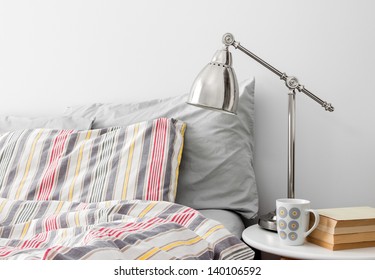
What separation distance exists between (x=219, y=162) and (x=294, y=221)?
454 millimetres

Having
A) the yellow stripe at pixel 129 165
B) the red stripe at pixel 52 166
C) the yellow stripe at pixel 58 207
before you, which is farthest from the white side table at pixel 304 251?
the red stripe at pixel 52 166

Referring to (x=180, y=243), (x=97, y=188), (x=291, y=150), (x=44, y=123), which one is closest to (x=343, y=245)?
(x=291, y=150)

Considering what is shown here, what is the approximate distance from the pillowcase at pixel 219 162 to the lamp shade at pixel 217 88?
0.28m

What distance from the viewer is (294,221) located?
1285 millimetres

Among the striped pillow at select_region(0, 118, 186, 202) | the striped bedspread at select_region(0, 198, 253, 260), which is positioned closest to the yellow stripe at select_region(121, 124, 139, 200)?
the striped pillow at select_region(0, 118, 186, 202)

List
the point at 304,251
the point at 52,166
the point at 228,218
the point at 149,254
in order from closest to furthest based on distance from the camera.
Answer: the point at 149,254
the point at 304,251
the point at 228,218
the point at 52,166

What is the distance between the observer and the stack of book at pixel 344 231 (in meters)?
1.26

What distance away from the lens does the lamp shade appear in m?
1.41

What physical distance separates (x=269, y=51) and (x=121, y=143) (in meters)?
0.65

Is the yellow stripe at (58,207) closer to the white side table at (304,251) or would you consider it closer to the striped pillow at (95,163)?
the striped pillow at (95,163)

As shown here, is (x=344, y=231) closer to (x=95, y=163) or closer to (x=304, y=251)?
(x=304, y=251)

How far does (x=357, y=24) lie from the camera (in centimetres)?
176
